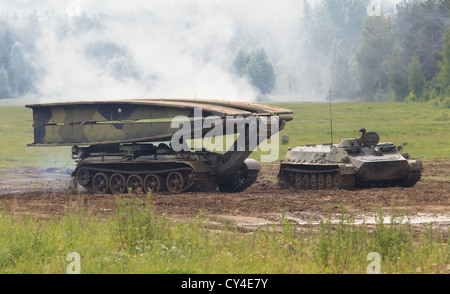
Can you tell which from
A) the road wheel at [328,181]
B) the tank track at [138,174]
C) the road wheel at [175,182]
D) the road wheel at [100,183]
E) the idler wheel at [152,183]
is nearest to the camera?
the tank track at [138,174]

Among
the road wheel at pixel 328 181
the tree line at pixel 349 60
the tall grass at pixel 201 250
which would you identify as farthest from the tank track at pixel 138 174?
the tree line at pixel 349 60

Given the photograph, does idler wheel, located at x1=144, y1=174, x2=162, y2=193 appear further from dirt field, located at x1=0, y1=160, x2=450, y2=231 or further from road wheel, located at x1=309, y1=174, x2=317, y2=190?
road wheel, located at x1=309, y1=174, x2=317, y2=190

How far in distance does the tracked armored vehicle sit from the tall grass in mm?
8324

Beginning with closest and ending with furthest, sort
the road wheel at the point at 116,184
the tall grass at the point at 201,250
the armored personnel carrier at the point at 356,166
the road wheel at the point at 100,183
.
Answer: the tall grass at the point at 201,250 < the armored personnel carrier at the point at 356,166 < the road wheel at the point at 116,184 < the road wheel at the point at 100,183

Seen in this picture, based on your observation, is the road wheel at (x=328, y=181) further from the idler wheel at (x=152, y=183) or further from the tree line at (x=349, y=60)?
the tree line at (x=349, y=60)

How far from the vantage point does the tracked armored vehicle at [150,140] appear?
68.1ft

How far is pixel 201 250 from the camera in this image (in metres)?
11.0

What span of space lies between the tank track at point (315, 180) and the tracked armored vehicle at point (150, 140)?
1315 millimetres

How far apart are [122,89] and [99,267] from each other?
37411 mm

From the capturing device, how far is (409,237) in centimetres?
1101

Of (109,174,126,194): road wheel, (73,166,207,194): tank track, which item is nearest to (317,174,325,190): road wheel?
(73,166,207,194): tank track

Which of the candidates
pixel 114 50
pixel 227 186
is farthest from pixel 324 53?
pixel 227 186

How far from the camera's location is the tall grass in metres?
9.99

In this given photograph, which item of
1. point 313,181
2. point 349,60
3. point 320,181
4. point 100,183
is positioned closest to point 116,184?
point 100,183
